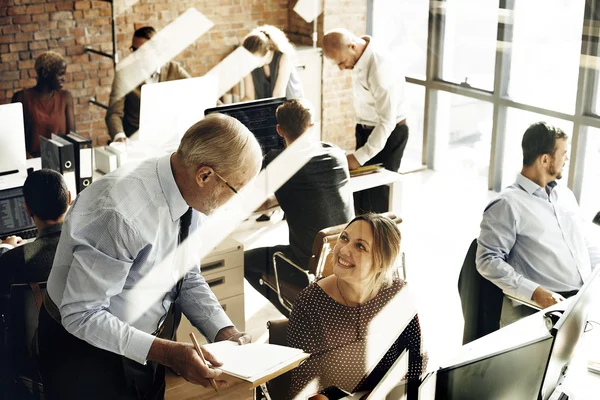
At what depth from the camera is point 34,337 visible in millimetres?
2715

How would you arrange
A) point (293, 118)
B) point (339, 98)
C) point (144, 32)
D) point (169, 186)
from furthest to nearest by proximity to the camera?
point (339, 98)
point (144, 32)
point (293, 118)
point (169, 186)

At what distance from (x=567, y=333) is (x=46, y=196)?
1.89m

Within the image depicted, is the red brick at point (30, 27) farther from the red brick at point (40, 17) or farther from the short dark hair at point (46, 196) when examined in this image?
the short dark hair at point (46, 196)

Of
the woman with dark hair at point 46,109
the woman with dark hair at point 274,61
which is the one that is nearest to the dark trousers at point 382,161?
the woman with dark hair at point 274,61

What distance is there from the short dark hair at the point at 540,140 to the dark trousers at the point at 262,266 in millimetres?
1221

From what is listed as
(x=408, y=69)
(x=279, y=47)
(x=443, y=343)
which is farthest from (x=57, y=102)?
(x=443, y=343)

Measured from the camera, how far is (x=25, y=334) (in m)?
2.79

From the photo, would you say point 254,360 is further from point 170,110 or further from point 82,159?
point 170,110

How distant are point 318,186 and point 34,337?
141 centimetres

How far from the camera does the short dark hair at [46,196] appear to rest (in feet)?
9.03

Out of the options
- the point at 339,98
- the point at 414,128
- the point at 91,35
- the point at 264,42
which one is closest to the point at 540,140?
the point at 414,128

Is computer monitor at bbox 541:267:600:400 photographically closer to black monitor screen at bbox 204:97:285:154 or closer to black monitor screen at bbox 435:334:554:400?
black monitor screen at bbox 435:334:554:400

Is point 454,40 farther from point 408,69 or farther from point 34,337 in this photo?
point 34,337

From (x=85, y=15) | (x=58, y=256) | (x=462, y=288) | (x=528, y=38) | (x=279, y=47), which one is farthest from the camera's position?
(x=85, y=15)
